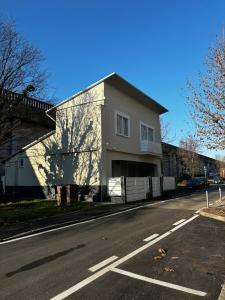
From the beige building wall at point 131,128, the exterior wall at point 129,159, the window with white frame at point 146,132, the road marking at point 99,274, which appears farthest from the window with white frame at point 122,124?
the road marking at point 99,274

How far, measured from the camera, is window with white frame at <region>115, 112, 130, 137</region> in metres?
23.5

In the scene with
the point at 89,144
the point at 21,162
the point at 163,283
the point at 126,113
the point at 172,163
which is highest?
the point at 126,113

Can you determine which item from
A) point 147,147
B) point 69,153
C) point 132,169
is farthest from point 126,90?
point 132,169

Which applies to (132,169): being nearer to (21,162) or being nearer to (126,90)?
(126,90)

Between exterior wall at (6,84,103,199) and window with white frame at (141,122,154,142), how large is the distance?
280 inches

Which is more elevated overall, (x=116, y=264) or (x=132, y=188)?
(x=132, y=188)

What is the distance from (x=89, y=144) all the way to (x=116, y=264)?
52.6 feet

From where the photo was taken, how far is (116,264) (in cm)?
609

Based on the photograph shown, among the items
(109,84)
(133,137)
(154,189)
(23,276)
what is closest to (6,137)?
(109,84)

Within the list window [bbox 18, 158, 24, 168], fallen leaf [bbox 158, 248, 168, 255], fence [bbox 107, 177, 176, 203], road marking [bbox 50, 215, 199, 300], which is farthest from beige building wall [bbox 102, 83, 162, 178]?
fallen leaf [bbox 158, 248, 168, 255]

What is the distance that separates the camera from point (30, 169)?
25406 millimetres

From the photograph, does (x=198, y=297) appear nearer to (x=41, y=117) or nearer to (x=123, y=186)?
(x=123, y=186)

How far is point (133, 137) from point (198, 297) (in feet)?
69.9

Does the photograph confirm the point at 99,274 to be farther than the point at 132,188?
No
